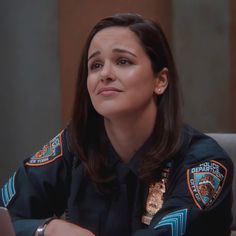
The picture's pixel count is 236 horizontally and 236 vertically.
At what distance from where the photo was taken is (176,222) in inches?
46.9

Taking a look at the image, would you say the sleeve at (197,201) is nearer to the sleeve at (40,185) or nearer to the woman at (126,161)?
the woman at (126,161)

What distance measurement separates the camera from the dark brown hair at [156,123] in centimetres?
135

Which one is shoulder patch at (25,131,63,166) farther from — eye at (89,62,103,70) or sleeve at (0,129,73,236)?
eye at (89,62,103,70)

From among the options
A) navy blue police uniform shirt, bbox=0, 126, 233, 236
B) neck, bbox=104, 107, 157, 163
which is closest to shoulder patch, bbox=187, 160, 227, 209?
navy blue police uniform shirt, bbox=0, 126, 233, 236

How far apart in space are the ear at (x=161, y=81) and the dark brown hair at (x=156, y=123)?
1cm

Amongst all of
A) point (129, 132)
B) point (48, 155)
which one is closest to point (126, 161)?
point (129, 132)

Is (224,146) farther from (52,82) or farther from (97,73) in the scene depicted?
(52,82)

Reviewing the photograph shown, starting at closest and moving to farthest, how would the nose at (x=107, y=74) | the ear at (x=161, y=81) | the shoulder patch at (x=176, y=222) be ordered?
the shoulder patch at (x=176, y=222), the nose at (x=107, y=74), the ear at (x=161, y=81)

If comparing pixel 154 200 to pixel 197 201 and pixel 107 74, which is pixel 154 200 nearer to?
pixel 197 201

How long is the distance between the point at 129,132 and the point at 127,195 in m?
0.18

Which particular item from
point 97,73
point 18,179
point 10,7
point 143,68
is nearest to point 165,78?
point 143,68

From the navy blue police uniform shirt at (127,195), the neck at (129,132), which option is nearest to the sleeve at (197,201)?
the navy blue police uniform shirt at (127,195)

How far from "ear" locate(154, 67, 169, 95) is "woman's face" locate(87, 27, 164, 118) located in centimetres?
3

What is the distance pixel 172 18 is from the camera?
2729 mm
